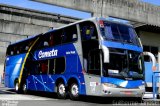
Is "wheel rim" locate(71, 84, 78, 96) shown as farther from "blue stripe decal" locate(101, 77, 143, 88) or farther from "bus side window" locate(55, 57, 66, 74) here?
"blue stripe decal" locate(101, 77, 143, 88)

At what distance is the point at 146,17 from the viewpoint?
40562mm

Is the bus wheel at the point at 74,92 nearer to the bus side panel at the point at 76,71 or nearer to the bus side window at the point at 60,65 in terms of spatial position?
the bus side panel at the point at 76,71

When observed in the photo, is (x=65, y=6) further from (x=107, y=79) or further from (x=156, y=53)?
(x=107, y=79)

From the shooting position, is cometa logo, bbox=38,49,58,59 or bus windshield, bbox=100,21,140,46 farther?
cometa logo, bbox=38,49,58,59

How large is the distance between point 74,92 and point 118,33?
136 inches

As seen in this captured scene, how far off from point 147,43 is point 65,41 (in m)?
8.91

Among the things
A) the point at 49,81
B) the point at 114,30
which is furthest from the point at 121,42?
the point at 49,81

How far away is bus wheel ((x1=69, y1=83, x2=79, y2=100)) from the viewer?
15.4 m

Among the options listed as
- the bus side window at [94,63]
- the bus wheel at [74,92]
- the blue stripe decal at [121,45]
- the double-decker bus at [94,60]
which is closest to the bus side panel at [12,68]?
the double-decker bus at [94,60]

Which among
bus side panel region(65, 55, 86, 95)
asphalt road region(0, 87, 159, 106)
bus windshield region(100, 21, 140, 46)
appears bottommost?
asphalt road region(0, 87, 159, 106)

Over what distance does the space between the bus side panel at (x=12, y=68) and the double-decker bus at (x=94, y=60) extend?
380 centimetres

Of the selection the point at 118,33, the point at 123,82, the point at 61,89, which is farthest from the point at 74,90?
the point at 118,33

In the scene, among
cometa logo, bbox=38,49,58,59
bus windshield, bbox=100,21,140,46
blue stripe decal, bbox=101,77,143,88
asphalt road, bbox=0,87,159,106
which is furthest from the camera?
cometa logo, bbox=38,49,58,59

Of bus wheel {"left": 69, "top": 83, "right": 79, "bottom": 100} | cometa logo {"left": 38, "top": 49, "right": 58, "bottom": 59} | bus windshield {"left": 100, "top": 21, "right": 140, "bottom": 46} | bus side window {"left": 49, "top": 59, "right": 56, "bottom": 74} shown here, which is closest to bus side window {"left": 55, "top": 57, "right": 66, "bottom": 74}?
bus side window {"left": 49, "top": 59, "right": 56, "bottom": 74}
